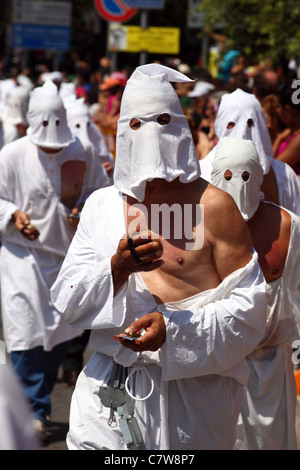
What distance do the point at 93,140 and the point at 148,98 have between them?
5.13 metres

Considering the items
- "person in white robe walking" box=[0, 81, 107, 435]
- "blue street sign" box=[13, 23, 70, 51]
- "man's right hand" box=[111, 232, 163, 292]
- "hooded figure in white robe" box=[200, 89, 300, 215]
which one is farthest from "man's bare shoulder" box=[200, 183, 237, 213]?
"blue street sign" box=[13, 23, 70, 51]

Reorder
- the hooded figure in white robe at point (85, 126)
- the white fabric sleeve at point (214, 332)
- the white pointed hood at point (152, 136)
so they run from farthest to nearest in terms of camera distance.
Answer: the hooded figure in white robe at point (85, 126) → the white pointed hood at point (152, 136) → the white fabric sleeve at point (214, 332)

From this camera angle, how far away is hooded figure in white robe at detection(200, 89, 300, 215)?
5480 millimetres

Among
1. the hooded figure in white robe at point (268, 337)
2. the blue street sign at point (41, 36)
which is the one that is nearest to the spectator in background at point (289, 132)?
the hooded figure in white robe at point (268, 337)

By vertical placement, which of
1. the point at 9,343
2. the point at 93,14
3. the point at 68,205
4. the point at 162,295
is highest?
the point at 162,295

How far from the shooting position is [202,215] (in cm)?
375

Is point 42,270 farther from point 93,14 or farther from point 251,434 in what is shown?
point 93,14

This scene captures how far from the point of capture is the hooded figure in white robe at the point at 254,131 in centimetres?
548

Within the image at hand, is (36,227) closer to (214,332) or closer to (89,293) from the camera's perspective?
(89,293)

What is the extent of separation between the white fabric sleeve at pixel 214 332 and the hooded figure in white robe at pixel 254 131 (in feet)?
6.10

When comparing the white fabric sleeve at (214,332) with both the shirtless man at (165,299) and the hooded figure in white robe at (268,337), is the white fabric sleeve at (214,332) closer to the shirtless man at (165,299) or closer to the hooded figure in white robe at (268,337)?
the shirtless man at (165,299)
